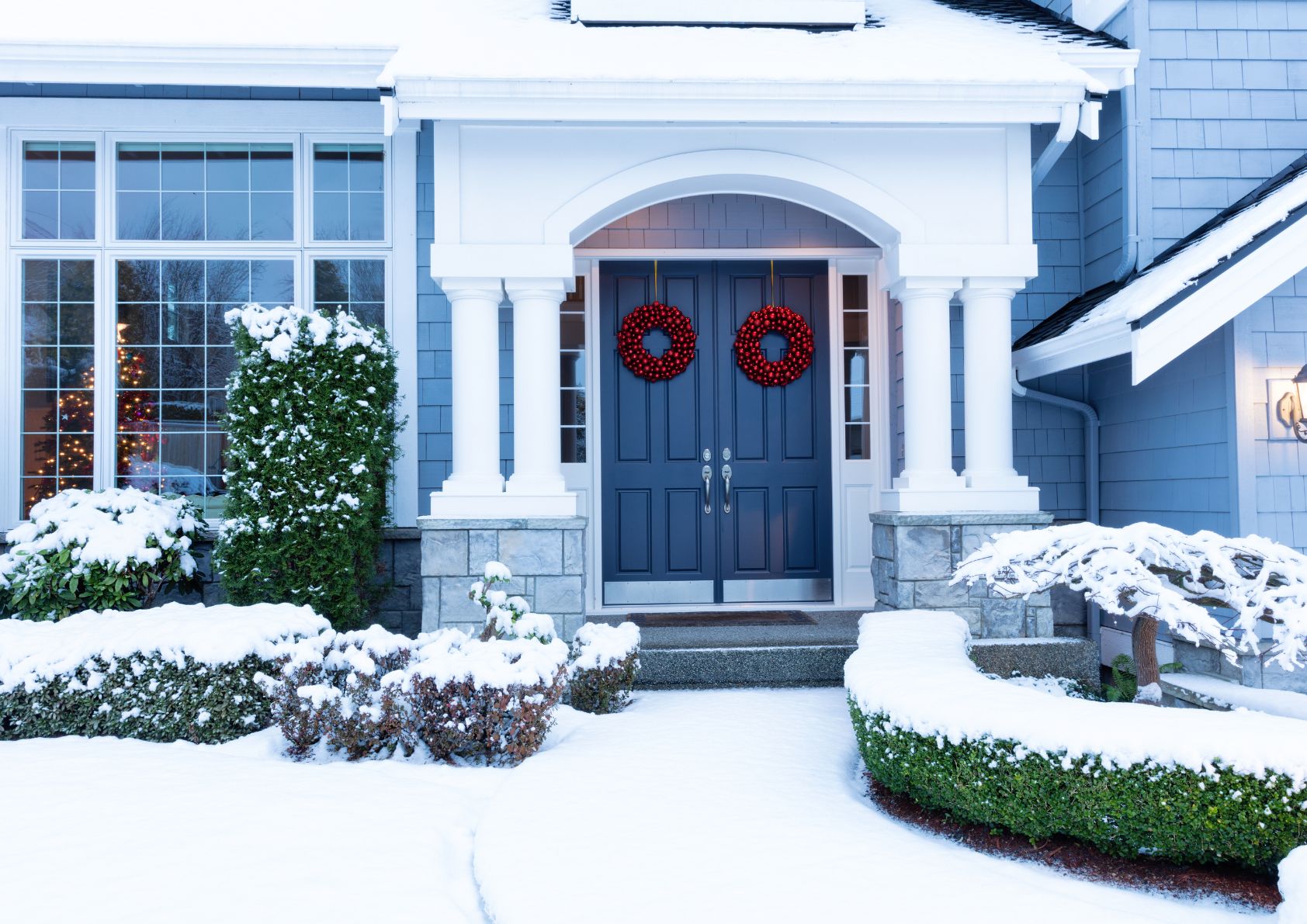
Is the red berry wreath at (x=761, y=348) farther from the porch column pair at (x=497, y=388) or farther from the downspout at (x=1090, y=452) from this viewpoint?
the porch column pair at (x=497, y=388)

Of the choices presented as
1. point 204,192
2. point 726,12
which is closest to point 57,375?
point 204,192

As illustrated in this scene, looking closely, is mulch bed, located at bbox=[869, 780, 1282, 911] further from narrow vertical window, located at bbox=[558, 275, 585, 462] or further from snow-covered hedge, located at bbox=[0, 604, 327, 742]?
narrow vertical window, located at bbox=[558, 275, 585, 462]

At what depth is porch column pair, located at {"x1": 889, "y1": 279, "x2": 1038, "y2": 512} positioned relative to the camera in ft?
17.2

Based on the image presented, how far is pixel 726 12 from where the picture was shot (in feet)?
19.1

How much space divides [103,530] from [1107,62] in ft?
21.0

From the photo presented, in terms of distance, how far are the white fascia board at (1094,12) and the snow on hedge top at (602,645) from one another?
4.98 m

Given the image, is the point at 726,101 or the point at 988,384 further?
the point at 988,384

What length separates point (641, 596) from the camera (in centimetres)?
659

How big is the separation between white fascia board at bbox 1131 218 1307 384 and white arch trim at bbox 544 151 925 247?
1394 millimetres

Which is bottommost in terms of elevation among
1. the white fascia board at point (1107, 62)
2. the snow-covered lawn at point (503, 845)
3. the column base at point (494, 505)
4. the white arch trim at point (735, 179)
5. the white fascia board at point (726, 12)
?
the snow-covered lawn at point (503, 845)

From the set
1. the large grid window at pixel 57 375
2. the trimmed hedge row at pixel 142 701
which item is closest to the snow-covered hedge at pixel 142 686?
the trimmed hedge row at pixel 142 701

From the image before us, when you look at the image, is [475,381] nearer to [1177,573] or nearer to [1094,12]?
[1177,573]

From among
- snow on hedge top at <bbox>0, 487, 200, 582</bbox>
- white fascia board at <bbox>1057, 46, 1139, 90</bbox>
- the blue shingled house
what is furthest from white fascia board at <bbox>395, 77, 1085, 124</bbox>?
snow on hedge top at <bbox>0, 487, 200, 582</bbox>

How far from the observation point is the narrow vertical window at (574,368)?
6.55m
